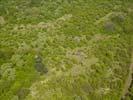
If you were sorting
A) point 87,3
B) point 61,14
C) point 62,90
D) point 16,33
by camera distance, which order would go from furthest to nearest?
point 87,3 < point 61,14 < point 16,33 < point 62,90

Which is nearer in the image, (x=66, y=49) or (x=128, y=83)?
(x=128, y=83)

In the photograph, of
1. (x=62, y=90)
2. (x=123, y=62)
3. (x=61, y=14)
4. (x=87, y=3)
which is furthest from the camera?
(x=87, y=3)

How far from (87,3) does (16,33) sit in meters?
9.10

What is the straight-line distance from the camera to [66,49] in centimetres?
2556

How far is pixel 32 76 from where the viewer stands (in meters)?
22.4

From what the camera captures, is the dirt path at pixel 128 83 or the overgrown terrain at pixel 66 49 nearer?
the overgrown terrain at pixel 66 49

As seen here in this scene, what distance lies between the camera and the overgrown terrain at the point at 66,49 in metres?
22.2

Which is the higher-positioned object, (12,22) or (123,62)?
(12,22)

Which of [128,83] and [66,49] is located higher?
[66,49]

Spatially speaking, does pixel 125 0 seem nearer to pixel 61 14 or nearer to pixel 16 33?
pixel 61 14

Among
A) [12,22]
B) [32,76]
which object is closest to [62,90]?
[32,76]

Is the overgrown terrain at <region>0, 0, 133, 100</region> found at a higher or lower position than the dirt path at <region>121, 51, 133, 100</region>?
higher

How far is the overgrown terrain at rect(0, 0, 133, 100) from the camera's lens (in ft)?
72.8

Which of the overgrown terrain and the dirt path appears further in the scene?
the dirt path
